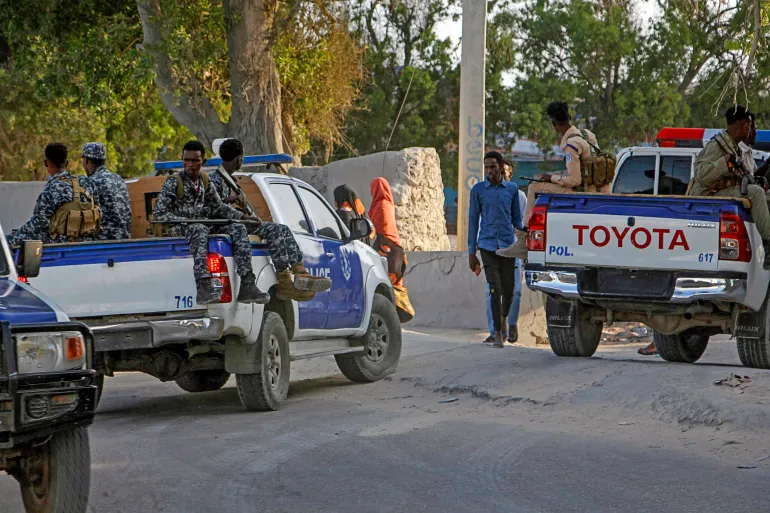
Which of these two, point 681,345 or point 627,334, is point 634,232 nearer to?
point 681,345

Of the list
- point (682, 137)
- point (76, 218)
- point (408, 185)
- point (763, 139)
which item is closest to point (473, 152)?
point (408, 185)

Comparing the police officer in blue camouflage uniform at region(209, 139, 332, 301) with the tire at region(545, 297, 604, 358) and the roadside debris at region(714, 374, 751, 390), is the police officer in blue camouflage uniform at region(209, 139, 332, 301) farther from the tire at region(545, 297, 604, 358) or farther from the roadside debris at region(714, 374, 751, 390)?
the roadside debris at region(714, 374, 751, 390)

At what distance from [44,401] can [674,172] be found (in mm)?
8751

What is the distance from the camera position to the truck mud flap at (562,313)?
11109 millimetres

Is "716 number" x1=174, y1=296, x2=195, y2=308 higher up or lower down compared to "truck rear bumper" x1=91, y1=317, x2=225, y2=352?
higher up

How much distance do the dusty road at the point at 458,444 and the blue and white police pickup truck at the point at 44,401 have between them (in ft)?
2.55

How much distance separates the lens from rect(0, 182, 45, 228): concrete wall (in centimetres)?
2492

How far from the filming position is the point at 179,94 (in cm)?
2002

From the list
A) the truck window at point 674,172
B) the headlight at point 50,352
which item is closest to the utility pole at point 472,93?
the truck window at point 674,172

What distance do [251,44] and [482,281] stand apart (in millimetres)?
5448

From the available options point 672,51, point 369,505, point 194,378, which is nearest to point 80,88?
point 194,378

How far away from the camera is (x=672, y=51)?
149 ft

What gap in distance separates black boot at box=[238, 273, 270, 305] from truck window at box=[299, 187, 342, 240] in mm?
1827

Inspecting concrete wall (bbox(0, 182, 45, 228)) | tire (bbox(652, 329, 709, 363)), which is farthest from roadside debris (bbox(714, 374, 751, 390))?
concrete wall (bbox(0, 182, 45, 228))
